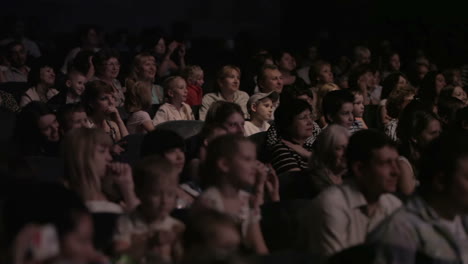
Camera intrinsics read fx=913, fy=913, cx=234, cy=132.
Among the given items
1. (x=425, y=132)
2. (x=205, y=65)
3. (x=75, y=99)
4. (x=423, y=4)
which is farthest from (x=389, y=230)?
(x=423, y=4)

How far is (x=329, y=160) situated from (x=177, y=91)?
2.95 metres

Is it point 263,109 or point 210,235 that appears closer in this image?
point 210,235

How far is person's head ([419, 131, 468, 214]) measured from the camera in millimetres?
3312

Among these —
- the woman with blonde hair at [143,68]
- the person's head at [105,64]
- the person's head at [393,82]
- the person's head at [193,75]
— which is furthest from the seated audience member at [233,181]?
the person's head at [193,75]

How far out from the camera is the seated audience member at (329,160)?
15.0ft

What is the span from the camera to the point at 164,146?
462 cm

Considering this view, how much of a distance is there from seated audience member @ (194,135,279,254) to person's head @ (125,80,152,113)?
305cm

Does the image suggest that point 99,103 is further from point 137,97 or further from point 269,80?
point 269,80

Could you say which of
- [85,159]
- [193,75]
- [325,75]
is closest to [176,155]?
[85,159]

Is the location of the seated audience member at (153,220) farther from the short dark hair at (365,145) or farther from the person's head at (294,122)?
the person's head at (294,122)

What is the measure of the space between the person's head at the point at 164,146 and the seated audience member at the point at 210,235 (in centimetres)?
169

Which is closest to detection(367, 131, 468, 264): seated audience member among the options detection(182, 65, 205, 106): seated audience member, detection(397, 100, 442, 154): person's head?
detection(397, 100, 442, 154): person's head

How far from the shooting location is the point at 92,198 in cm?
392

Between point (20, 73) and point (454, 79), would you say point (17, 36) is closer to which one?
point (20, 73)
